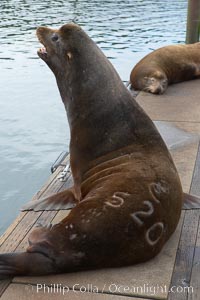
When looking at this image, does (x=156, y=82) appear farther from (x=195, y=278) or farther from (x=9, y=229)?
(x=195, y=278)

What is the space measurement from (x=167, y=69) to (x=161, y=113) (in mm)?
2057

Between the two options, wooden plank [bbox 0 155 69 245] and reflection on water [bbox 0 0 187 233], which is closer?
wooden plank [bbox 0 155 69 245]

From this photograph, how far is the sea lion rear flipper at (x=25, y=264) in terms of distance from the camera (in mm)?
3172

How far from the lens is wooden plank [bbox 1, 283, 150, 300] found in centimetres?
303

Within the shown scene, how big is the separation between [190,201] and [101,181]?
763mm

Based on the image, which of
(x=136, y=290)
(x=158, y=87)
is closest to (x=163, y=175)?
(x=136, y=290)

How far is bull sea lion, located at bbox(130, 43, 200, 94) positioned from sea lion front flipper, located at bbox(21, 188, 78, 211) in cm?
413

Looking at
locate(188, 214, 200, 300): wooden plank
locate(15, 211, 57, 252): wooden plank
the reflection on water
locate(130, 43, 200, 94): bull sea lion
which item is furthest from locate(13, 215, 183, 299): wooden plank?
locate(130, 43, 200, 94): bull sea lion

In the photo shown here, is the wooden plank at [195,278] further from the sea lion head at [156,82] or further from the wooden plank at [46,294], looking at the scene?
the sea lion head at [156,82]

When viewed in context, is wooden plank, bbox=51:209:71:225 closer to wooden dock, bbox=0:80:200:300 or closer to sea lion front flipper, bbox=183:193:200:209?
wooden dock, bbox=0:80:200:300

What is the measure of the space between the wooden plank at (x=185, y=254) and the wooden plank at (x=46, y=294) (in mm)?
298

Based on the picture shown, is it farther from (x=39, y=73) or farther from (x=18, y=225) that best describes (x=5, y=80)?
(x=18, y=225)

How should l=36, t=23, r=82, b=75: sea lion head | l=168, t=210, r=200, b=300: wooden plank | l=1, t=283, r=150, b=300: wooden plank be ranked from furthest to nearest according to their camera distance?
l=36, t=23, r=82, b=75: sea lion head
l=168, t=210, r=200, b=300: wooden plank
l=1, t=283, r=150, b=300: wooden plank

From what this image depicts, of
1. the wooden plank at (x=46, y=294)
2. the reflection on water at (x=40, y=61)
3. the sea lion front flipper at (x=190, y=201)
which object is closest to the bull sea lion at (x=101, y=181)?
the wooden plank at (x=46, y=294)
